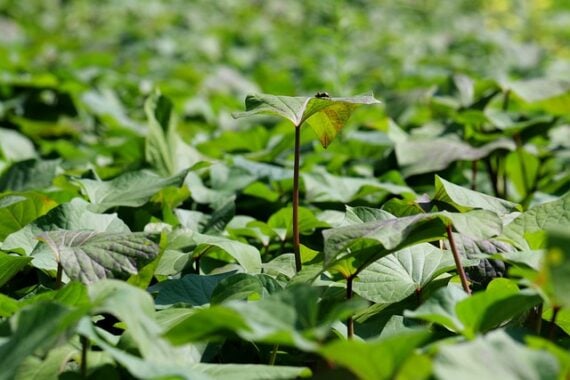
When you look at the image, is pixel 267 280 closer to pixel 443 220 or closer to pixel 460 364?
pixel 443 220

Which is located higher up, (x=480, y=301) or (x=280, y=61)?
(x=480, y=301)

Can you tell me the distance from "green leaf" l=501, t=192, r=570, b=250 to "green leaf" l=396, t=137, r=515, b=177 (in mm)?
705

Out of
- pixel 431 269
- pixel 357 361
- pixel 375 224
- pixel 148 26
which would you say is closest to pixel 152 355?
pixel 357 361

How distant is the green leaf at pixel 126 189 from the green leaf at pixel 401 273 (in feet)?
1.60

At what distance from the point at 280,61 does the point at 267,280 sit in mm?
3944

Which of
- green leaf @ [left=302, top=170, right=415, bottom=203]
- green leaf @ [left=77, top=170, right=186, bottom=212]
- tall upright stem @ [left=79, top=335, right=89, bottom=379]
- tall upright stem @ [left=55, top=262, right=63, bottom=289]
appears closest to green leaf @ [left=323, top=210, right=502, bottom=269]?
tall upright stem @ [left=79, top=335, right=89, bottom=379]

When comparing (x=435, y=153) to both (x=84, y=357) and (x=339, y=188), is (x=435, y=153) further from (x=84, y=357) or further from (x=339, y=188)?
(x=84, y=357)

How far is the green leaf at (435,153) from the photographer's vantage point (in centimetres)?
206

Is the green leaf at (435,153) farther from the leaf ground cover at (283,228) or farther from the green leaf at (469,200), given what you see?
the green leaf at (469,200)

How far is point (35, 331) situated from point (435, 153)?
1346 millimetres

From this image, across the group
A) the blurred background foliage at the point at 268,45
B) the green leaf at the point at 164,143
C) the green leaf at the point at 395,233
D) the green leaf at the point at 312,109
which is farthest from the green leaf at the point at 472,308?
the blurred background foliage at the point at 268,45

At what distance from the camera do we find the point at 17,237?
55.7 inches

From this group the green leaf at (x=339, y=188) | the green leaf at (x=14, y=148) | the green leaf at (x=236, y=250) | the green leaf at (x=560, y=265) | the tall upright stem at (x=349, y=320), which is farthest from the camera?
the green leaf at (x=14, y=148)

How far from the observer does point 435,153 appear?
211 cm
